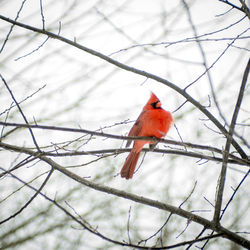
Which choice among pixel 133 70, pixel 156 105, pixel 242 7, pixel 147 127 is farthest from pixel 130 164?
pixel 242 7

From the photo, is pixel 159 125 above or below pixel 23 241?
above

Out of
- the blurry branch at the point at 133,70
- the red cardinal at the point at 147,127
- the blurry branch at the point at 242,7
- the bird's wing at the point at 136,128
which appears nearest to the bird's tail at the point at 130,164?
the red cardinal at the point at 147,127

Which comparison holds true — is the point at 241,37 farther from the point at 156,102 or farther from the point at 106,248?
the point at 106,248

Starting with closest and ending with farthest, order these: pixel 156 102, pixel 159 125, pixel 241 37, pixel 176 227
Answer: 1. pixel 241 37
2. pixel 159 125
3. pixel 156 102
4. pixel 176 227

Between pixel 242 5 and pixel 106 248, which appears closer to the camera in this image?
pixel 242 5

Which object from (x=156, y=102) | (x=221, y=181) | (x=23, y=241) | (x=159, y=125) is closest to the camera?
(x=221, y=181)

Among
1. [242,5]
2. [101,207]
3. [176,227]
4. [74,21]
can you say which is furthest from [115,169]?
[242,5]

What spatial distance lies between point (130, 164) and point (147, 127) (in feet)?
1.46

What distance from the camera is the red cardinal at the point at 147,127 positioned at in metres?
3.44

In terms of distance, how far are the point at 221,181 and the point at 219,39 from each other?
100cm

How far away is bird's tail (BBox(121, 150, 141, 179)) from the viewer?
11.3 ft

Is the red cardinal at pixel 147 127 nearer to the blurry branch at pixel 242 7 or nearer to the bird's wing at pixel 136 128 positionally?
the bird's wing at pixel 136 128

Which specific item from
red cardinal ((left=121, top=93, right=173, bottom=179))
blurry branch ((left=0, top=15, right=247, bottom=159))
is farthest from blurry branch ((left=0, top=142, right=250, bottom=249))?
red cardinal ((left=121, top=93, right=173, bottom=179))

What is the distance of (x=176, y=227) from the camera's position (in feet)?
15.5
